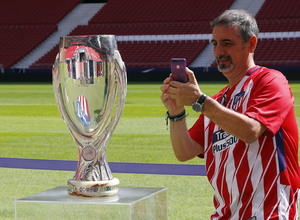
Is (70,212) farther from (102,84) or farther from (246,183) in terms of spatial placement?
(246,183)

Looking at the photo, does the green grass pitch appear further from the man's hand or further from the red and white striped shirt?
the man's hand

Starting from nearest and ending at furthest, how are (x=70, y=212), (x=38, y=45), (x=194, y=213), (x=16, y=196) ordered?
(x=70, y=212), (x=194, y=213), (x=16, y=196), (x=38, y=45)

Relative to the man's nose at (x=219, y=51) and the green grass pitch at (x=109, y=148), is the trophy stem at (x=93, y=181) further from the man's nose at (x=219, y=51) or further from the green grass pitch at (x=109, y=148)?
the green grass pitch at (x=109, y=148)

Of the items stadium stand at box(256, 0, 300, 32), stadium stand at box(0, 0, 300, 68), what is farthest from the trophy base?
stadium stand at box(256, 0, 300, 32)

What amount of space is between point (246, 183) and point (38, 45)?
31485 millimetres

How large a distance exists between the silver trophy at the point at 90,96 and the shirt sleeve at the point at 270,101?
526 mm

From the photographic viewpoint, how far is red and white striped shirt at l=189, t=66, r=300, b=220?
237cm

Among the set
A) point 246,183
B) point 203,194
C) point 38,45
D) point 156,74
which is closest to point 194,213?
point 203,194

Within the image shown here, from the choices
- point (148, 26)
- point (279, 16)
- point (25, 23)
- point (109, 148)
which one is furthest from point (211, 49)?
point (109, 148)

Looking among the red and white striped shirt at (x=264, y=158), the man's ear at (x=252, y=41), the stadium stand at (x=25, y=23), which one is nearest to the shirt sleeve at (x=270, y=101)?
the red and white striped shirt at (x=264, y=158)

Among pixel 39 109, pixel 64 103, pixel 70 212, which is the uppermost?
pixel 64 103

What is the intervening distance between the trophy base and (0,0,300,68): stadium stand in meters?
24.6

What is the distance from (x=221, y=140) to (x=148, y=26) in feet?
100

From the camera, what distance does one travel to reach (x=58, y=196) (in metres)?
2.46
